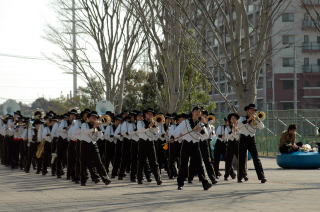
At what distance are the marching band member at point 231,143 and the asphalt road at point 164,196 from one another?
57cm

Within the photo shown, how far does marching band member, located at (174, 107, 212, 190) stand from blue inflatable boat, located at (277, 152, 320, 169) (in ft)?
25.1

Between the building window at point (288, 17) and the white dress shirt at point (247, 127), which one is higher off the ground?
the building window at point (288, 17)

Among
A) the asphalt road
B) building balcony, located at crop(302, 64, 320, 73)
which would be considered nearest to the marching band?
the asphalt road

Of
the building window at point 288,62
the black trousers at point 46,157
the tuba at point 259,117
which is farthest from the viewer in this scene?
the building window at point 288,62

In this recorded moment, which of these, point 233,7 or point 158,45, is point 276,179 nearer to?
point 233,7

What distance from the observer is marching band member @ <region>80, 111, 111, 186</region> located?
17828 mm

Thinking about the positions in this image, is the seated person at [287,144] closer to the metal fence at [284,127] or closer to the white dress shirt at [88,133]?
the metal fence at [284,127]

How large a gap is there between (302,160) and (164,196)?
9.82m

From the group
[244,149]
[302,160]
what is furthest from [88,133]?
[302,160]

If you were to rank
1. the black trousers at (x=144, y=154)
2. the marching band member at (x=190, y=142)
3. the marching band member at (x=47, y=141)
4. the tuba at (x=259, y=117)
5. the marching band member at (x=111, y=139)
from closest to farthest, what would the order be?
1. the marching band member at (x=190, y=142)
2. the tuba at (x=259, y=117)
3. the black trousers at (x=144, y=154)
4. the marching band member at (x=111, y=139)
5. the marching band member at (x=47, y=141)

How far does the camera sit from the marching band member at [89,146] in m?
17.8

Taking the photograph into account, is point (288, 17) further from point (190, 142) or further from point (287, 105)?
point (190, 142)

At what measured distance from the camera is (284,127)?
30.3 m

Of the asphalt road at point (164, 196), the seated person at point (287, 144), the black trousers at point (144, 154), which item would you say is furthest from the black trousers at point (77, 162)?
the seated person at point (287, 144)
